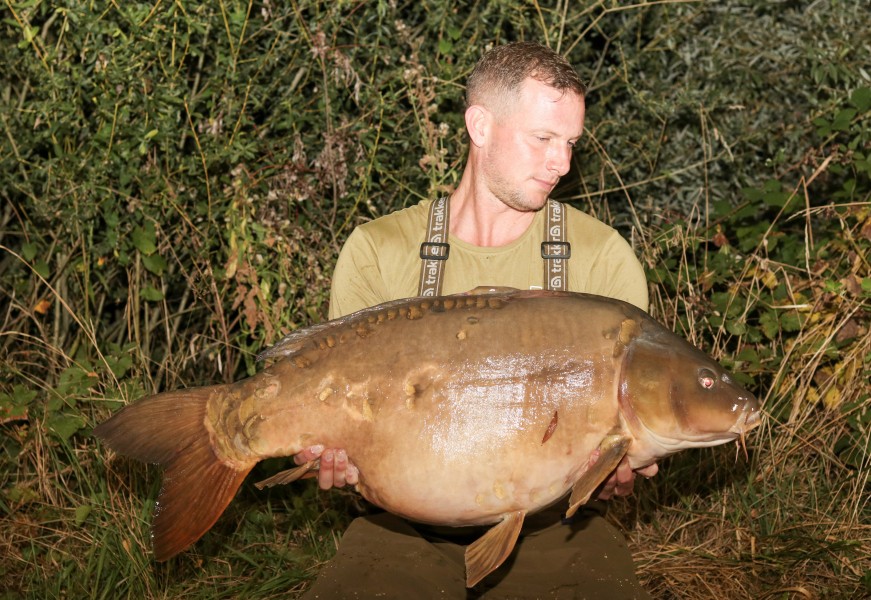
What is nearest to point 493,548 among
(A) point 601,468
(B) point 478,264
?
(A) point 601,468

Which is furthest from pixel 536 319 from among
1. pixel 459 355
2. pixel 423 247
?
pixel 423 247

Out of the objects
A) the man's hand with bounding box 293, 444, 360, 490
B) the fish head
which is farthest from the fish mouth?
the man's hand with bounding box 293, 444, 360, 490

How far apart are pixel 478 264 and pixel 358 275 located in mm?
325

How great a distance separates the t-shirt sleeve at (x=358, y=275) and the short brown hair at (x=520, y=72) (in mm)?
496

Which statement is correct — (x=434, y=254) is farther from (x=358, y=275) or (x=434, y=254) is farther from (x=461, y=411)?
(x=461, y=411)

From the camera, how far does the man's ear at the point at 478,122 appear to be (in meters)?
2.88

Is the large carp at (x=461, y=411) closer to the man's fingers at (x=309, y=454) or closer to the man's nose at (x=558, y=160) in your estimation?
the man's fingers at (x=309, y=454)

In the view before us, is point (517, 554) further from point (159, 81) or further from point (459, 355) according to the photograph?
point (159, 81)

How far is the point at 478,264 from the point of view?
111 inches

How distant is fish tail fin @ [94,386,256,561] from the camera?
92.4 inches

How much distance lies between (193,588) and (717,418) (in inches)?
68.8

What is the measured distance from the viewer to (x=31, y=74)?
3.87 meters

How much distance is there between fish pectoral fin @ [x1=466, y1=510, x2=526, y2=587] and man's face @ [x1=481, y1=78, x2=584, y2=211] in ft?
3.05

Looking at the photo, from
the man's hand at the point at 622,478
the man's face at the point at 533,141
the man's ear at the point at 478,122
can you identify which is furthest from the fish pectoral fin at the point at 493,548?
the man's ear at the point at 478,122
